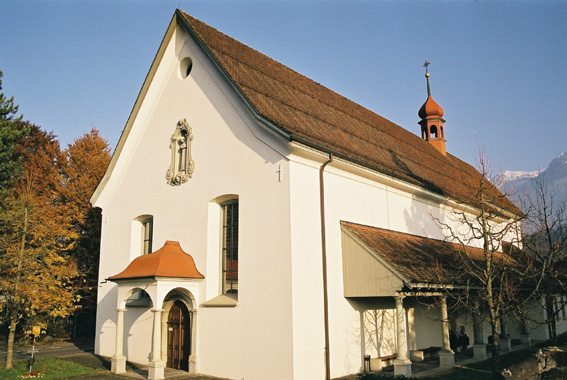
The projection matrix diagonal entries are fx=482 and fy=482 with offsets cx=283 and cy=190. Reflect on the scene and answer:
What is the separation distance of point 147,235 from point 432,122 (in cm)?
2027

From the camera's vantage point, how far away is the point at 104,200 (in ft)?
59.7

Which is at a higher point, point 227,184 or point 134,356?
point 227,184

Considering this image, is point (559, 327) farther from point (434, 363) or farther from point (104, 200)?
point (104, 200)

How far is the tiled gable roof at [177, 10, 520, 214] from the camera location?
13.9 metres

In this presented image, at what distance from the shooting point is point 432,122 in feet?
99.3

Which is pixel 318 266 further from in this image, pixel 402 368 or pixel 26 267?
pixel 26 267

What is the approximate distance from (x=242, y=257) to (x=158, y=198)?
4499mm

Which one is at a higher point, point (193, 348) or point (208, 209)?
point (208, 209)

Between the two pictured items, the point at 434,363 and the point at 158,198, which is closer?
the point at 434,363

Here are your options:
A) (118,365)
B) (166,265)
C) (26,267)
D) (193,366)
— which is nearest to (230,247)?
(166,265)

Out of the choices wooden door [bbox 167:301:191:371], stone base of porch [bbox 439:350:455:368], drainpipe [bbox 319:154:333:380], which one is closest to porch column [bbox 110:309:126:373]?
wooden door [bbox 167:301:191:371]

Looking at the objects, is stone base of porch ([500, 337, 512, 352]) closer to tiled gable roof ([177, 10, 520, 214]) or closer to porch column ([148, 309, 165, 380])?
tiled gable roof ([177, 10, 520, 214])

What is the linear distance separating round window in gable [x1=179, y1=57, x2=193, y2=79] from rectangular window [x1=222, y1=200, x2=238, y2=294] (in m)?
4.82

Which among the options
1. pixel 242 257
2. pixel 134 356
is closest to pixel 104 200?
pixel 134 356
